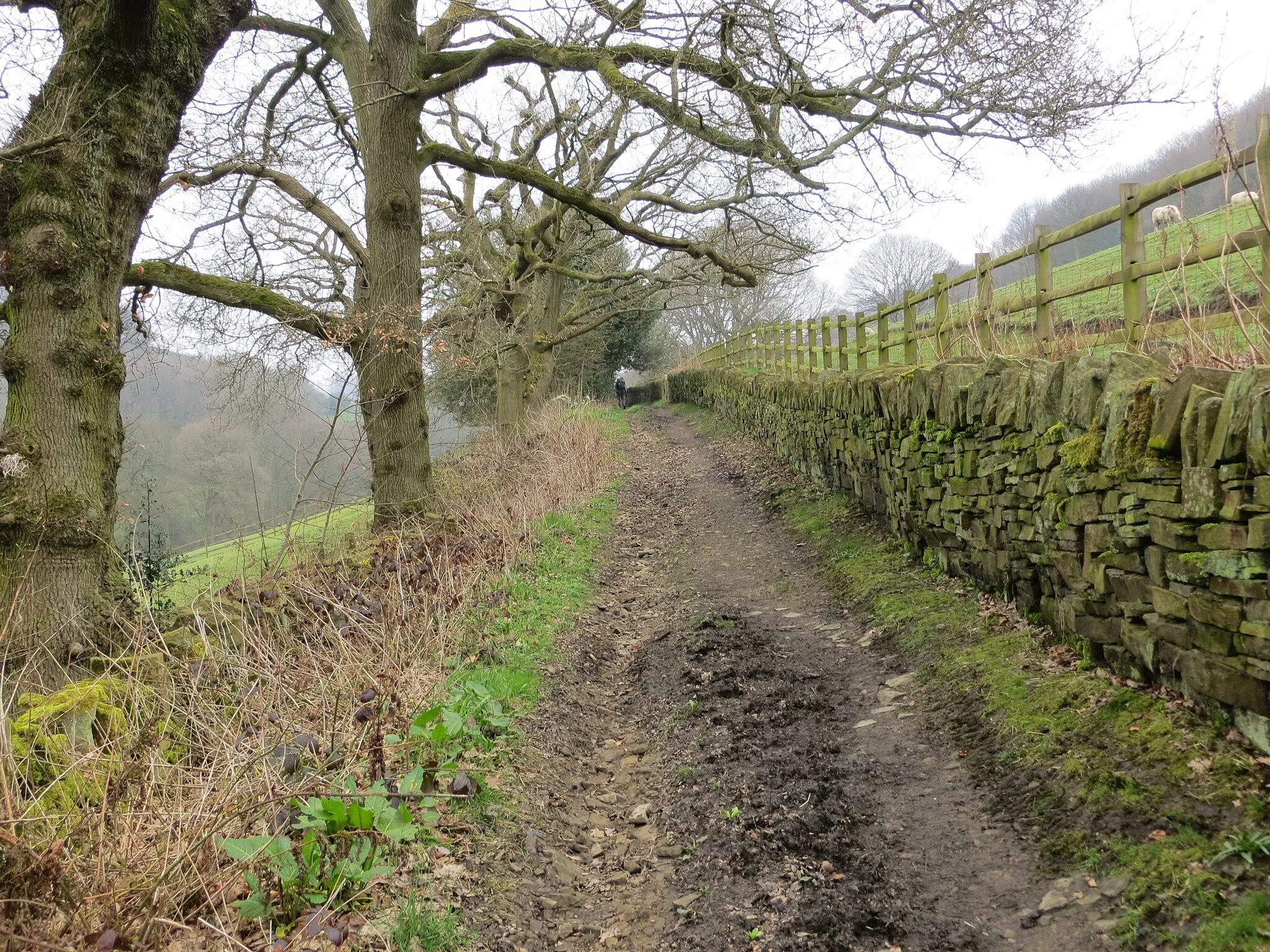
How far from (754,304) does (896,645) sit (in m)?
40.3

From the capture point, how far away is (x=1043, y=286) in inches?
218

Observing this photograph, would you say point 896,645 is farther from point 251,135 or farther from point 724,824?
point 251,135

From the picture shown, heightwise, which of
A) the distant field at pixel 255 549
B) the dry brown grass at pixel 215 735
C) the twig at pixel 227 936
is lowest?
the twig at pixel 227 936

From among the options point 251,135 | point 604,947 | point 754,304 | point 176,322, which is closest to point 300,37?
point 251,135

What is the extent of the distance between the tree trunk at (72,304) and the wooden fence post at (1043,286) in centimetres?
599

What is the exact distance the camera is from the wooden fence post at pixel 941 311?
719 centimetres

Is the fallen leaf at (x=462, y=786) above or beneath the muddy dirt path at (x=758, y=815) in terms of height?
above

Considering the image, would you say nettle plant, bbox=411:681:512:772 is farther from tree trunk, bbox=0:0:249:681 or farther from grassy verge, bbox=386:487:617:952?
tree trunk, bbox=0:0:249:681

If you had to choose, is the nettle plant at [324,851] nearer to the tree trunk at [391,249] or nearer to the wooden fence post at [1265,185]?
the wooden fence post at [1265,185]

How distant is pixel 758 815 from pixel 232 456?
35.0ft

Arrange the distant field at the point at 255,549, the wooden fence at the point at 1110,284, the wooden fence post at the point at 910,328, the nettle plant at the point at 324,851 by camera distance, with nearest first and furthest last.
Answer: the nettle plant at the point at 324,851
the wooden fence at the point at 1110,284
the distant field at the point at 255,549
the wooden fence post at the point at 910,328

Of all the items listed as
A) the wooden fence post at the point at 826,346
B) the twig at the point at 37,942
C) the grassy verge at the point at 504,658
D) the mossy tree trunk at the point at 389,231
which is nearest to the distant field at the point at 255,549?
the mossy tree trunk at the point at 389,231

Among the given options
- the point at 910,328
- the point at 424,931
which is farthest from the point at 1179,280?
the point at 424,931

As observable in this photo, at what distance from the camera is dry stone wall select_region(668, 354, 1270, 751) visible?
119 inches
